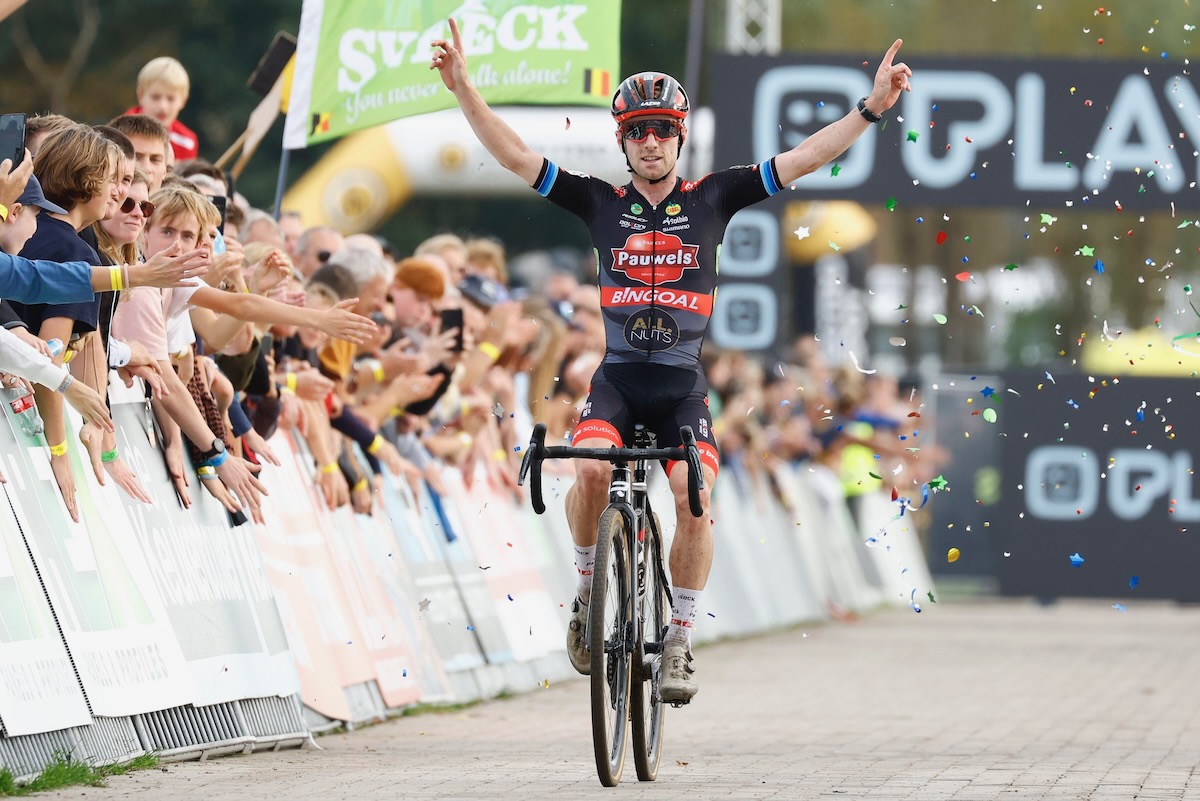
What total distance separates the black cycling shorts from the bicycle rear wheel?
502mm

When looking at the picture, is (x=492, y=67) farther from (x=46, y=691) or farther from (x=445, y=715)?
(x=46, y=691)

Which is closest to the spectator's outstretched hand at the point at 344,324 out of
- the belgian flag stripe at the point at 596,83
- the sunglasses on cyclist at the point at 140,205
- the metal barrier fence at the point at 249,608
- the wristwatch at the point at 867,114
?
the sunglasses on cyclist at the point at 140,205

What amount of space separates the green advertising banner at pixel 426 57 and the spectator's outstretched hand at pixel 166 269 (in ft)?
13.9

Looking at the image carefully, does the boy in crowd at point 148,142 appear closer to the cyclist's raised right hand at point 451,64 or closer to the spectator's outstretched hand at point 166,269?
the cyclist's raised right hand at point 451,64

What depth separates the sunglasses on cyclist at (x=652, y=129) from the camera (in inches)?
345

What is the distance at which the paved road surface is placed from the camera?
8.21 meters

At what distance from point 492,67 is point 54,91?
2587 cm

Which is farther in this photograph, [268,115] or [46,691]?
[268,115]

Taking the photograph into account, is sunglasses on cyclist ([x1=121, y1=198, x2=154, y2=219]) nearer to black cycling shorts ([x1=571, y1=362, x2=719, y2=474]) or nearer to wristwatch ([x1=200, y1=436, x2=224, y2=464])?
wristwatch ([x1=200, y1=436, x2=224, y2=464])

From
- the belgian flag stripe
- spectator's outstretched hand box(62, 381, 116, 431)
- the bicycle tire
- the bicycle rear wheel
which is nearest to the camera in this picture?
spectator's outstretched hand box(62, 381, 116, 431)

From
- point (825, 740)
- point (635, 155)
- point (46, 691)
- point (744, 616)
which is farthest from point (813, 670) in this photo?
point (46, 691)

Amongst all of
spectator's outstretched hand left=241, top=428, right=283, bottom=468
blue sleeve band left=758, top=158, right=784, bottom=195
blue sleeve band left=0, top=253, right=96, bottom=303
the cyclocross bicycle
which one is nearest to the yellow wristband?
spectator's outstretched hand left=241, top=428, right=283, bottom=468

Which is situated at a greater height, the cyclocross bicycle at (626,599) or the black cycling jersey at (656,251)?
the black cycling jersey at (656,251)

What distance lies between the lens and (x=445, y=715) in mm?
11727
